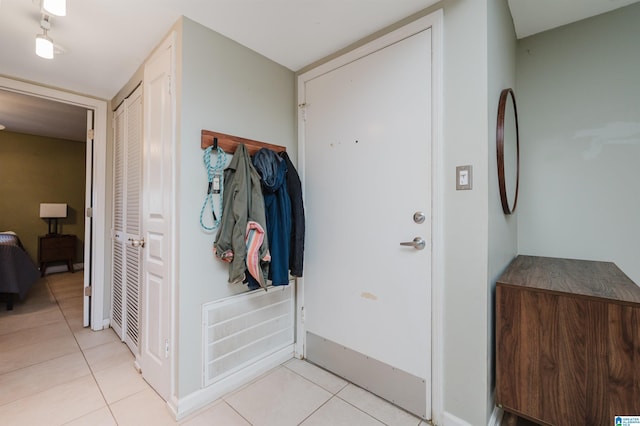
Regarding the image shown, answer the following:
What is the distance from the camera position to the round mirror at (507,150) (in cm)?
144

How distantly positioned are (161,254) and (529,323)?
199 cm

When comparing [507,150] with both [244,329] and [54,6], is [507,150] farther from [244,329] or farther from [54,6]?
[54,6]

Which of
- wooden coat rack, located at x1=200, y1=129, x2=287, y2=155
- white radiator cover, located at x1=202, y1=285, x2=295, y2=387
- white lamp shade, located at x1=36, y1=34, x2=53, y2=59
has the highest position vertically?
white lamp shade, located at x1=36, y1=34, x2=53, y2=59

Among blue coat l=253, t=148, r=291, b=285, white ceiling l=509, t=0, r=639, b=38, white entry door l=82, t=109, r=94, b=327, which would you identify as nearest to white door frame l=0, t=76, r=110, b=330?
white entry door l=82, t=109, r=94, b=327

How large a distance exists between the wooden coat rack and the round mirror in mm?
1421

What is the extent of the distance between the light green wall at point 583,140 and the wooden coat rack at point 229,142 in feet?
6.28

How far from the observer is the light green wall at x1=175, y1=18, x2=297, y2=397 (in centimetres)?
155

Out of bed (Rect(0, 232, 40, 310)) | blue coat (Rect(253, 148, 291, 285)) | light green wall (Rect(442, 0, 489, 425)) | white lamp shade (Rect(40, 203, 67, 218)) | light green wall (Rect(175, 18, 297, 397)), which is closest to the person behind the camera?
light green wall (Rect(442, 0, 489, 425))

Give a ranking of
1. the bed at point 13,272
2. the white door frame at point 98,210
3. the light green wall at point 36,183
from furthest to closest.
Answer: the light green wall at point 36,183 → the bed at point 13,272 → the white door frame at point 98,210

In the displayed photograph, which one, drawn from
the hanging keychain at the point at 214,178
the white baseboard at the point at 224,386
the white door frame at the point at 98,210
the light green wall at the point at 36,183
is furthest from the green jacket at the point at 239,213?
the light green wall at the point at 36,183

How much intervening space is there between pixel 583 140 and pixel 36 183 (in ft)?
23.6

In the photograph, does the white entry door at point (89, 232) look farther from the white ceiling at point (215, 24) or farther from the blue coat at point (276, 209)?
the blue coat at point (276, 209)

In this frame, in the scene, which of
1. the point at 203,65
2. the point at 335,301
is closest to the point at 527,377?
the point at 335,301

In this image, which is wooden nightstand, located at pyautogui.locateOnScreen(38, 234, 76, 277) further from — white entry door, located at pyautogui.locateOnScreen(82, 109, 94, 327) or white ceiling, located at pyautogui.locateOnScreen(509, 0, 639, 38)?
white ceiling, located at pyautogui.locateOnScreen(509, 0, 639, 38)
